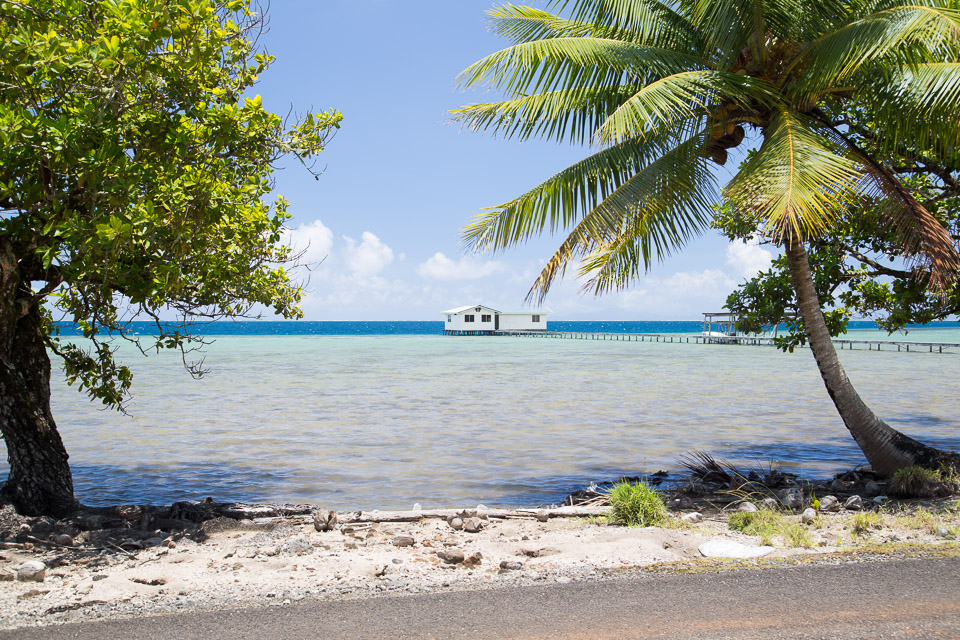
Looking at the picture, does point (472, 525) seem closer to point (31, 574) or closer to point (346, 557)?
point (346, 557)

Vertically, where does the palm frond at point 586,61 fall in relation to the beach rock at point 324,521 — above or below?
above

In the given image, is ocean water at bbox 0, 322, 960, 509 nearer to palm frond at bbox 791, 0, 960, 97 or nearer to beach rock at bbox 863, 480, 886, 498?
beach rock at bbox 863, 480, 886, 498

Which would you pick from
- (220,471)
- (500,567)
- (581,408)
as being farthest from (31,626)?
(581,408)

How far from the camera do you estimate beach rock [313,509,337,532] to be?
792 centimetres

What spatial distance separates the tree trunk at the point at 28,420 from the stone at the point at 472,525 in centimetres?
450

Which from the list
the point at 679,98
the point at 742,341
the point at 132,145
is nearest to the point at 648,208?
the point at 679,98

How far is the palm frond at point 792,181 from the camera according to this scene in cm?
672

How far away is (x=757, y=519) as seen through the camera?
7.36m

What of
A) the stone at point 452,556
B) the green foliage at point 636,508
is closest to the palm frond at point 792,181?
the green foliage at point 636,508

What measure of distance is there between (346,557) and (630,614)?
2821 millimetres

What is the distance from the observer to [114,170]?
5758mm

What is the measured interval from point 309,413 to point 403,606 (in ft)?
57.5

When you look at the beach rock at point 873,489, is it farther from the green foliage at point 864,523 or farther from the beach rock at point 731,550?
the beach rock at point 731,550

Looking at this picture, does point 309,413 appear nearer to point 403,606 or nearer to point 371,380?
point 371,380
